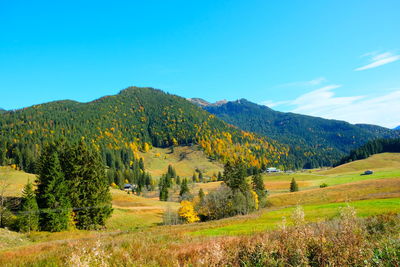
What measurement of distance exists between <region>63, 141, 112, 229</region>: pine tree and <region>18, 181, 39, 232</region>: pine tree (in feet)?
18.3

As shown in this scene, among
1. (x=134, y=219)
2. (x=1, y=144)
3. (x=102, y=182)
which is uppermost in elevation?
(x=1, y=144)

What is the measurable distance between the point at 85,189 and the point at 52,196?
586 cm

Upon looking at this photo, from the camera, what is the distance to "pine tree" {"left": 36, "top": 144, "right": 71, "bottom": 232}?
1527 inches

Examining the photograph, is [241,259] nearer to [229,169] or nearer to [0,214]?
[0,214]

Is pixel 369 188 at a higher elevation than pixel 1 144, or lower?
lower

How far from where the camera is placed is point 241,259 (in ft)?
18.4

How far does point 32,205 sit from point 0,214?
6169mm

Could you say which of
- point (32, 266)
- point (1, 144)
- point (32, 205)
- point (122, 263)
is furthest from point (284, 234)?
point (1, 144)

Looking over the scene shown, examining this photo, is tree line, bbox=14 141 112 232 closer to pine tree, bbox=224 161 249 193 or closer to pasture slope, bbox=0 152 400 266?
pasture slope, bbox=0 152 400 266

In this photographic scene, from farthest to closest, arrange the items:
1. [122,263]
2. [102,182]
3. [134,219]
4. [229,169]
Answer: [229,169] < [134,219] < [102,182] < [122,263]

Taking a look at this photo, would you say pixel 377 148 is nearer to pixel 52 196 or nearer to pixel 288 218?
Result: pixel 288 218

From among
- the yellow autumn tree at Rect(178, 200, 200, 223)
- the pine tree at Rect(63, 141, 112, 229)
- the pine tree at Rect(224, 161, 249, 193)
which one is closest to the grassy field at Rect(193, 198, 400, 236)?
the pine tree at Rect(63, 141, 112, 229)

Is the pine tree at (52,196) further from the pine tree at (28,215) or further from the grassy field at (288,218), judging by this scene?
the grassy field at (288,218)

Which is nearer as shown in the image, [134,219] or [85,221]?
[85,221]
